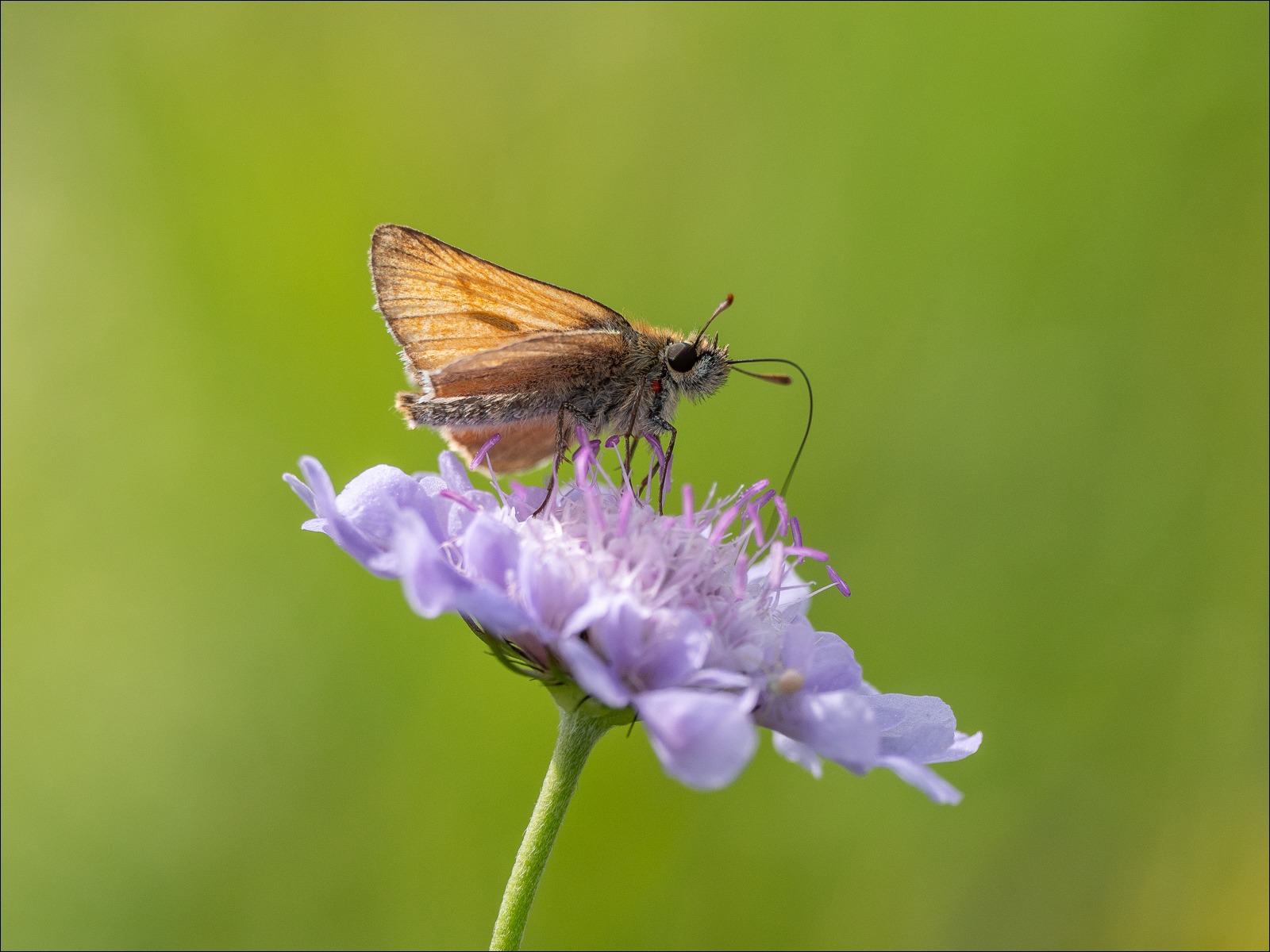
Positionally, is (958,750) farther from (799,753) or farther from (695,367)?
(695,367)

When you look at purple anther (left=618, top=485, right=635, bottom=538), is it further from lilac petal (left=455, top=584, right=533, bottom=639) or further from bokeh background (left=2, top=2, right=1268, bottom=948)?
bokeh background (left=2, top=2, right=1268, bottom=948)

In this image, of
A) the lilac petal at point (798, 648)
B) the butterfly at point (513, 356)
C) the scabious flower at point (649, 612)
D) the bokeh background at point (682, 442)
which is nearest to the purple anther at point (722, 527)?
the scabious flower at point (649, 612)

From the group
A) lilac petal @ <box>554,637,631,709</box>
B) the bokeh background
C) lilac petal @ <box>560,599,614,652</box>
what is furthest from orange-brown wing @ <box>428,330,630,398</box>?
the bokeh background

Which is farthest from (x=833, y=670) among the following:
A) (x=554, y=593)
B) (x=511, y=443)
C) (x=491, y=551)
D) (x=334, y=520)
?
(x=511, y=443)

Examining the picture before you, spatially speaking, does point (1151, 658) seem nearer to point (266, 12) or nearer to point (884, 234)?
point (884, 234)

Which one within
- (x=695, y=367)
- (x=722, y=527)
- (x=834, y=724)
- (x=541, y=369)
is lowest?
(x=834, y=724)

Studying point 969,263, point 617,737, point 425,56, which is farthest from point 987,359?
point 425,56
